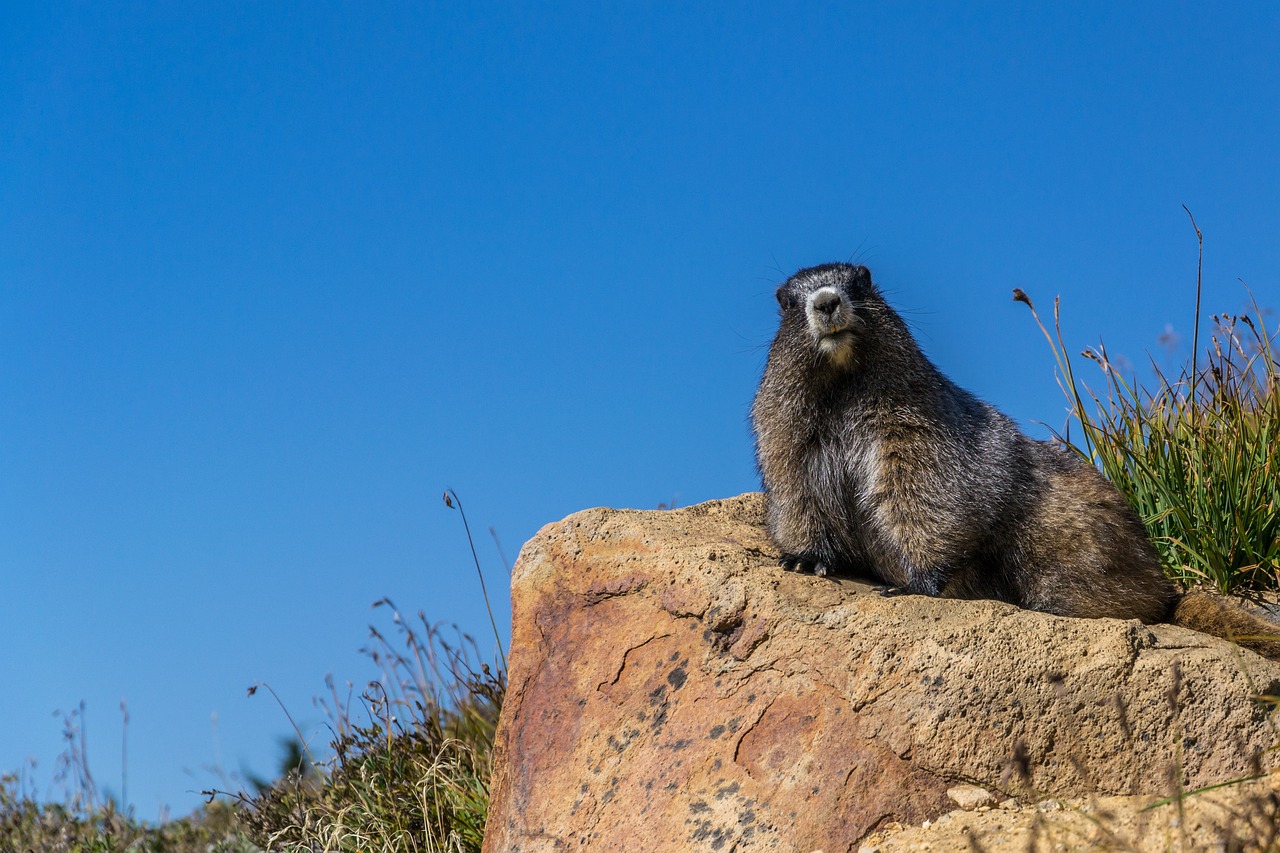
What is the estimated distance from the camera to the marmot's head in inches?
224

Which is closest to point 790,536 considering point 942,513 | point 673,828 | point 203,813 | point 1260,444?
point 942,513

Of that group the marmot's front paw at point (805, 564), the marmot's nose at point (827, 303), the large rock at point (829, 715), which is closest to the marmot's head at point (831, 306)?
the marmot's nose at point (827, 303)

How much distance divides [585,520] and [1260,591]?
4431 mm

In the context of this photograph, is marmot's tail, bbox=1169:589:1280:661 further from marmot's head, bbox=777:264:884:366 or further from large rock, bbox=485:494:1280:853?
marmot's head, bbox=777:264:884:366

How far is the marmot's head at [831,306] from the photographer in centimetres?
568

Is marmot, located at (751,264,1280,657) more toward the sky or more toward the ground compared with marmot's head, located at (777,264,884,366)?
more toward the ground

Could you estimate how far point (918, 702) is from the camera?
4391 mm

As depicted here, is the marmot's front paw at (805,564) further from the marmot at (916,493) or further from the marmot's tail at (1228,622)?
the marmot's tail at (1228,622)

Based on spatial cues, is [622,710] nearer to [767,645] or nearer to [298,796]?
[767,645]

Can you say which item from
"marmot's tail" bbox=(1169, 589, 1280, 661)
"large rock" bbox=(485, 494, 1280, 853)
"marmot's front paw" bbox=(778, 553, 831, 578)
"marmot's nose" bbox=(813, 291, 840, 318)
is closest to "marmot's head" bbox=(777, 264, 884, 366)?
"marmot's nose" bbox=(813, 291, 840, 318)

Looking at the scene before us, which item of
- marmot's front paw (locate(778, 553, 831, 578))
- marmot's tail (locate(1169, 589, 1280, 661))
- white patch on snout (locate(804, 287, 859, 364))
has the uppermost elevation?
white patch on snout (locate(804, 287, 859, 364))

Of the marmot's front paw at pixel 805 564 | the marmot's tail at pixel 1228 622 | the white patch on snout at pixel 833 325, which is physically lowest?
the marmot's tail at pixel 1228 622

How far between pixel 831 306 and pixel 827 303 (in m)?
0.03

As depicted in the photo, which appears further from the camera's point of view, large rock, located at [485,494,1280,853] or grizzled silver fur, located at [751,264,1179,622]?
grizzled silver fur, located at [751,264,1179,622]
